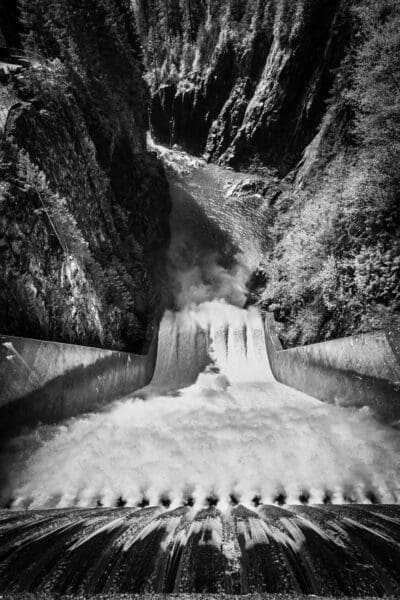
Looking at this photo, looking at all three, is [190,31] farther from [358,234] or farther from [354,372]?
[354,372]

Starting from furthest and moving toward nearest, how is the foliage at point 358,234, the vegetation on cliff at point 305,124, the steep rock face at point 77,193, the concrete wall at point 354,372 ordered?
the vegetation on cliff at point 305,124
the foliage at point 358,234
the steep rock face at point 77,193
the concrete wall at point 354,372

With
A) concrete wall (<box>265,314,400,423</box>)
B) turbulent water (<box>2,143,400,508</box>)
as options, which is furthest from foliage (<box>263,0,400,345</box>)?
turbulent water (<box>2,143,400,508</box>)

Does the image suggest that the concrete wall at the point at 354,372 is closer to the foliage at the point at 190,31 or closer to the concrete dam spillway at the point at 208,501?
the concrete dam spillway at the point at 208,501

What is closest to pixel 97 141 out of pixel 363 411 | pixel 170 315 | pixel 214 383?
pixel 170 315

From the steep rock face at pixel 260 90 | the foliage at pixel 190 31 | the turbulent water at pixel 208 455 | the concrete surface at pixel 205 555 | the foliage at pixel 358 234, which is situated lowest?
the turbulent water at pixel 208 455

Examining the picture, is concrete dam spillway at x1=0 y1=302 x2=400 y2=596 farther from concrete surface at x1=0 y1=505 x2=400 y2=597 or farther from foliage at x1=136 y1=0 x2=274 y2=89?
foliage at x1=136 y1=0 x2=274 y2=89

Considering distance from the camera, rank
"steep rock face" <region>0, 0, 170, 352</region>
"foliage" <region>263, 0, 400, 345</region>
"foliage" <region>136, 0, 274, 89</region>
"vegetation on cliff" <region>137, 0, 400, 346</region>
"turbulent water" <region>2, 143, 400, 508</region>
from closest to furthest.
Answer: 1. "turbulent water" <region>2, 143, 400, 508</region>
2. "steep rock face" <region>0, 0, 170, 352</region>
3. "foliage" <region>263, 0, 400, 345</region>
4. "vegetation on cliff" <region>137, 0, 400, 346</region>
5. "foliage" <region>136, 0, 274, 89</region>

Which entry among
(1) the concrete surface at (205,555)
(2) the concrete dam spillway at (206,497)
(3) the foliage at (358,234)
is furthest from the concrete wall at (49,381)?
(3) the foliage at (358,234)
